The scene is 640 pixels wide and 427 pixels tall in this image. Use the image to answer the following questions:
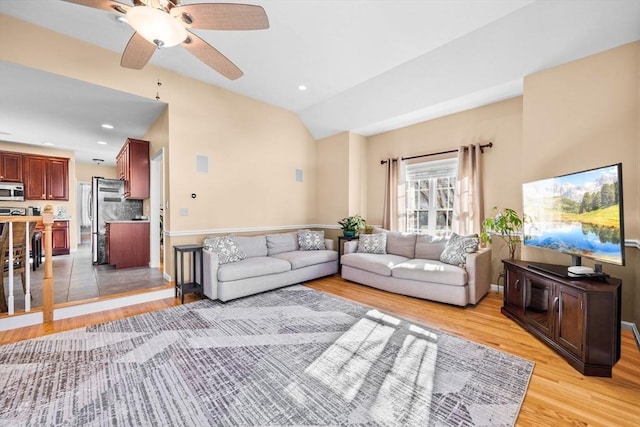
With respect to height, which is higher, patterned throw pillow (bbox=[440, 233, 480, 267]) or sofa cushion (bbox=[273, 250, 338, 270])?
patterned throw pillow (bbox=[440, 233, 480, 267])

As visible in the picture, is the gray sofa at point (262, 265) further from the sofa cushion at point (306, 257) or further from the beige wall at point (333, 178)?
the beige wall at point (333, 178)

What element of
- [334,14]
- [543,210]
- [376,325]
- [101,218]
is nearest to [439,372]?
[376,325]

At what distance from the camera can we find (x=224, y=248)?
384 centimetres

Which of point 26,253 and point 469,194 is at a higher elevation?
point 469,194

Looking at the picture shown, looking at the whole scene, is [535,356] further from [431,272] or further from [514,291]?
[431,272]

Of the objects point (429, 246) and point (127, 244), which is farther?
point (127, 244)

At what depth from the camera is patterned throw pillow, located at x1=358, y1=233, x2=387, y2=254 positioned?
4.59 meters

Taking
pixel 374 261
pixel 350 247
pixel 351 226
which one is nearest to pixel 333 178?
pixel 351 226

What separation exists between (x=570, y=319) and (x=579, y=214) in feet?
3.02

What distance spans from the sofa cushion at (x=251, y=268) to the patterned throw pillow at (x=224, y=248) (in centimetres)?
12

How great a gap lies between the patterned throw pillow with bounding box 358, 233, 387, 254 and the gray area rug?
170 centimetres

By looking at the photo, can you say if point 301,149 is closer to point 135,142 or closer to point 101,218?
point 135,142

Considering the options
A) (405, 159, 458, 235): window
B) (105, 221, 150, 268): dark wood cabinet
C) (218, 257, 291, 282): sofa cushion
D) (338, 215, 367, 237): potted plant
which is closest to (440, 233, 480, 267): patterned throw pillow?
(405, 159, 458, 235): window

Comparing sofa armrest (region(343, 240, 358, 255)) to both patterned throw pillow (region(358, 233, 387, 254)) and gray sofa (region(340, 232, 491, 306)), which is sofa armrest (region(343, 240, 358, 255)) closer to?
gray sofa (region(340, 232, 491, 306))
